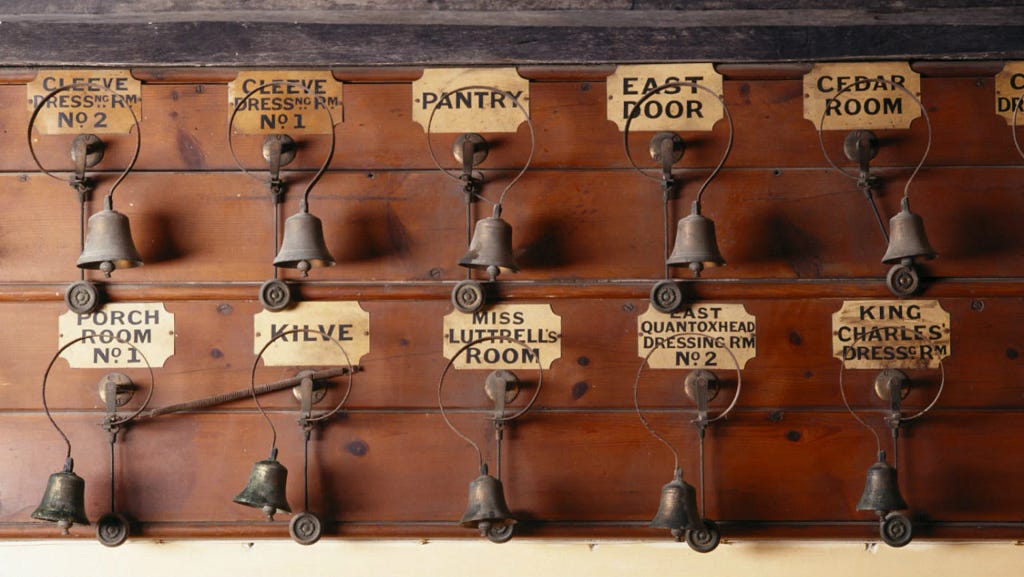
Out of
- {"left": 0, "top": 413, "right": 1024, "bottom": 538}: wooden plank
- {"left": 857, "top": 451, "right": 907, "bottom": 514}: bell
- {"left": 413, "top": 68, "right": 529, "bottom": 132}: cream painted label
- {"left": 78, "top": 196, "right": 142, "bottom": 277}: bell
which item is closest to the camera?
{"left": 857, "top": 451, "right": 907, "bottom": 514}: bell

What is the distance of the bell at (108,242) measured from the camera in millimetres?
2572

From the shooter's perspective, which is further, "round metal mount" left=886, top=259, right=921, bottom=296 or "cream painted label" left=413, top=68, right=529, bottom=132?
"cream painted label" left=413, top=68, right=529, bottom=132

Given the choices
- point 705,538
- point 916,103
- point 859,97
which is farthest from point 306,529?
point 916,103

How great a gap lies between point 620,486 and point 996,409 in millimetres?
1229

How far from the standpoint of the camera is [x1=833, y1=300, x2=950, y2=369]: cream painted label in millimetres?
2688

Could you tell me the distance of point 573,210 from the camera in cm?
276

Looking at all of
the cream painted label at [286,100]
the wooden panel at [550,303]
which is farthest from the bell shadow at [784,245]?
the cream painted label at [286,100]

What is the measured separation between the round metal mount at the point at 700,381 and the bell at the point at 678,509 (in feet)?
0.92

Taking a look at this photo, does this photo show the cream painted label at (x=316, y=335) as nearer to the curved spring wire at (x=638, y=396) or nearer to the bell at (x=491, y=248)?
the bell at (x=491, y=248)

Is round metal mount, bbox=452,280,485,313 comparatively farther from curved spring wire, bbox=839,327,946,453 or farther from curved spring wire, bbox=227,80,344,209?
curved spring wire, bbox=839,327,946,453

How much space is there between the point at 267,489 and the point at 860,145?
7.03ft

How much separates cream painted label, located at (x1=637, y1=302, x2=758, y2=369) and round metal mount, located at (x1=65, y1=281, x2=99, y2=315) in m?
1.78

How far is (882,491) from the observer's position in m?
2.47

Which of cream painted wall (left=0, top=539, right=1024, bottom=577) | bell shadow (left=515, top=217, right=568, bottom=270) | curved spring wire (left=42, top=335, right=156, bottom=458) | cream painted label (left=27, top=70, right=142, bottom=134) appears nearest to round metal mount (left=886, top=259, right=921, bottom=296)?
cream painted wall (left=0, top=539, right=1024, bottom=577)
